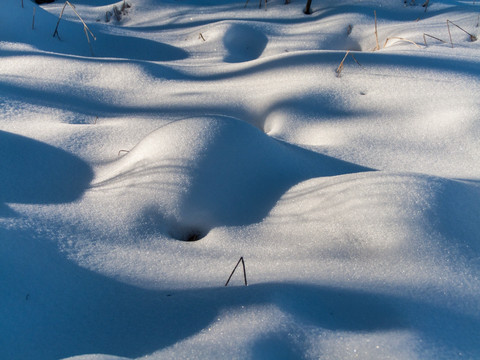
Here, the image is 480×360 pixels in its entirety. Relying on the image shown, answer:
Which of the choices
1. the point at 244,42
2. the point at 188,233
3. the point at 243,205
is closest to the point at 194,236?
the point at 188,233

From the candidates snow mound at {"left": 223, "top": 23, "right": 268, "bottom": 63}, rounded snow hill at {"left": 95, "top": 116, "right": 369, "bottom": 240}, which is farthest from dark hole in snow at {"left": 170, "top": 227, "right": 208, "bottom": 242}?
snow mound at {"left": 223, "top": 23, "right": 268, "bottom": 63}

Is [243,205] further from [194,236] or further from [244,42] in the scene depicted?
[244,42]

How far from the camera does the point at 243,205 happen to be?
1.34m

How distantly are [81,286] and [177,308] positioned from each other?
0.24m

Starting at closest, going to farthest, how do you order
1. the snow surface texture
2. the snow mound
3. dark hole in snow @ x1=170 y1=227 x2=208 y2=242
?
the snow surface texture → dark hole in snow @ x1=170 y1=227 x2=208 y2=242 → the snow mound

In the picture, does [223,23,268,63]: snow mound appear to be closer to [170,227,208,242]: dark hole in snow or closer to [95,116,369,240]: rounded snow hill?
[95,116,369,240]: rounded snow hill

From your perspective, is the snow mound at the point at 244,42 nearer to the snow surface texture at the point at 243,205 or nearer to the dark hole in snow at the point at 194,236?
the snow surface texture at the point at 243,205

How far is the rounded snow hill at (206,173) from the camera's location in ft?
4.29

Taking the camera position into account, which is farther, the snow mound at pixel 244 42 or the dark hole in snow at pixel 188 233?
the snow mound at pixel 244 42

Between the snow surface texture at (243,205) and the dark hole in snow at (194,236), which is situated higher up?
the snow surface texture at (243,205)

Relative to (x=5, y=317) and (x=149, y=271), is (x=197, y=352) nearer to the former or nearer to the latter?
(x=149, y=271)

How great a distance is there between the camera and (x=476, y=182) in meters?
1.38

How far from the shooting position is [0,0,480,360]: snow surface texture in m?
0.91

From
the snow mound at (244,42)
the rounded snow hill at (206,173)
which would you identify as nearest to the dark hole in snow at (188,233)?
the rounded snow hill at (206,173)
